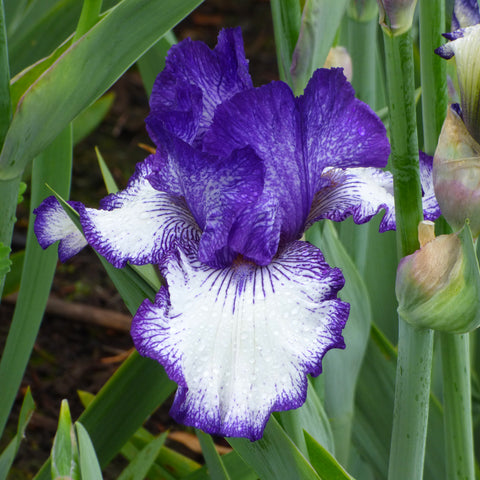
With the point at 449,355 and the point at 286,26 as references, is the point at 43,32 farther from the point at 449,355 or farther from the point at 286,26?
the point at 449,355

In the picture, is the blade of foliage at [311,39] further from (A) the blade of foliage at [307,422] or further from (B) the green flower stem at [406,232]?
(A) the blade of foliage at [307,422]

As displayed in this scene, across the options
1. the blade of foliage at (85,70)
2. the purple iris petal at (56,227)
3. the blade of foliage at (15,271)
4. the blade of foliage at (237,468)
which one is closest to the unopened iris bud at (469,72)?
the blade of foliage at (85,70)

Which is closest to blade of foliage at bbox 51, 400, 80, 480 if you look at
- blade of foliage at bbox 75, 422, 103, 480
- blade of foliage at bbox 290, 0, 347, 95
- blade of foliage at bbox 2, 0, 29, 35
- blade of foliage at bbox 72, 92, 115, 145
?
blade of foliage at bbox 75, 422, 103, 480

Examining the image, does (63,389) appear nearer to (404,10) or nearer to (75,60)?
(75,60)

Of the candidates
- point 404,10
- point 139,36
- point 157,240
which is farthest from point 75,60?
point 404,10


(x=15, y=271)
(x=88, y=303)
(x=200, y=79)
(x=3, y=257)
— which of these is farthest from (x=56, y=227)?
(x=88, y=303)
